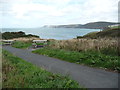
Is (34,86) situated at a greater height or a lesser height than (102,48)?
lesser

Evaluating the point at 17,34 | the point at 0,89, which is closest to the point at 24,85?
the point at 0,89

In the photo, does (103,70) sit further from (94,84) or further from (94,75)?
(94,84)

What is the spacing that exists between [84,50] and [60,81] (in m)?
6.29

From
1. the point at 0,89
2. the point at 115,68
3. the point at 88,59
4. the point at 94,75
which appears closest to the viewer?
the point at 0,89

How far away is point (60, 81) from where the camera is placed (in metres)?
5.32

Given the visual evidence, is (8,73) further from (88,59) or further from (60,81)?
(88,59)

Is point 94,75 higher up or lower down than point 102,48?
lower down

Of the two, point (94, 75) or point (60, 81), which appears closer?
point (60, 81)

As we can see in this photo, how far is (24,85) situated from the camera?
16.1ft

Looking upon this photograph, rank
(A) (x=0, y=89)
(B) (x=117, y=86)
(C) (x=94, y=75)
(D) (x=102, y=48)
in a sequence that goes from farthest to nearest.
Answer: (D) (x=102, y=48) → (C) (x=94, y=75) → (B) (x=117, y=86) → (A) (x=0, y=89)

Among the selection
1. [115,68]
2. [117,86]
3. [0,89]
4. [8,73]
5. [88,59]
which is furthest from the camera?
[88,59]

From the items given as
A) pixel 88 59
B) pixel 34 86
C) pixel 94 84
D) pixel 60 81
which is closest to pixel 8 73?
pixel 34 86

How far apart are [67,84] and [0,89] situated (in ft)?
7.05

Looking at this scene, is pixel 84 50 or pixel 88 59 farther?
pixel 84 50
